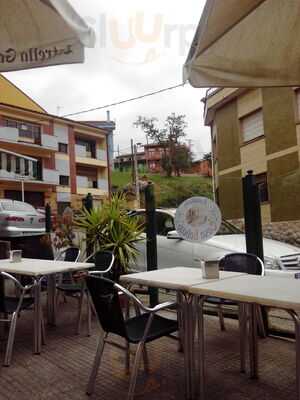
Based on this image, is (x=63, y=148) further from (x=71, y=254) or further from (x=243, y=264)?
(x=243, y=264)

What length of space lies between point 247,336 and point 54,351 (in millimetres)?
1770

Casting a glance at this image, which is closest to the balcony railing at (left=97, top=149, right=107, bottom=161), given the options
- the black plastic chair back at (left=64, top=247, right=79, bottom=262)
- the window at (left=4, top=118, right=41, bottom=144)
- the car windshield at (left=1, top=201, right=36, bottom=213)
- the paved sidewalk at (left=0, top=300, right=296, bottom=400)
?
the window at (left=4, top=118, right=41, bottom=144)

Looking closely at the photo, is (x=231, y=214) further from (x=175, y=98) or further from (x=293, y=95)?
(x=293, y=95)

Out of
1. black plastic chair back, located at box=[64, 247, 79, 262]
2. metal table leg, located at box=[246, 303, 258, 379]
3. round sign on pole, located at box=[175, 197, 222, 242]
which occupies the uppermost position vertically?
round sign on pole, located at box=[175, 197, 222, 242]

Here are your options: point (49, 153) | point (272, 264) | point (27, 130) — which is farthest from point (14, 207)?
point (49, 153)

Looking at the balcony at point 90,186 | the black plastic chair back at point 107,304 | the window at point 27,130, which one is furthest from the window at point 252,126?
the window at point 27,130

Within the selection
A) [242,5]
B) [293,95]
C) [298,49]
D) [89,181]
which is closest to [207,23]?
[242,5]

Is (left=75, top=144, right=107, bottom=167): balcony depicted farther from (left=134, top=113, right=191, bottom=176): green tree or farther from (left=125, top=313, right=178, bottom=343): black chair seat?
(left=125, top=313, right=178, bottom=343): black chair seat

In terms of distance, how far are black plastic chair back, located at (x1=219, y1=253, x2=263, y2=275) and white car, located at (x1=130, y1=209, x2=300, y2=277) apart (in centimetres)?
87

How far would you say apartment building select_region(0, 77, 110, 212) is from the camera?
2106cm

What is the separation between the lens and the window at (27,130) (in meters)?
21.5

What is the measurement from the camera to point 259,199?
12.3 feet

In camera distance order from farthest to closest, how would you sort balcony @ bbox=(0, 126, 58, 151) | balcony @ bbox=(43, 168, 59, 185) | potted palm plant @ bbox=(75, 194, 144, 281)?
balcony @ bbox=(43, 168, 59, 185), balcony @ bbox=(0, 126, 58, 151), potted palm plant @ bbox=(75, 194, 144, 281)

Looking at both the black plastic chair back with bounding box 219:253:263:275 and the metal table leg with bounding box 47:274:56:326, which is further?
the metal table leg with bounding box 47:274:56:326
